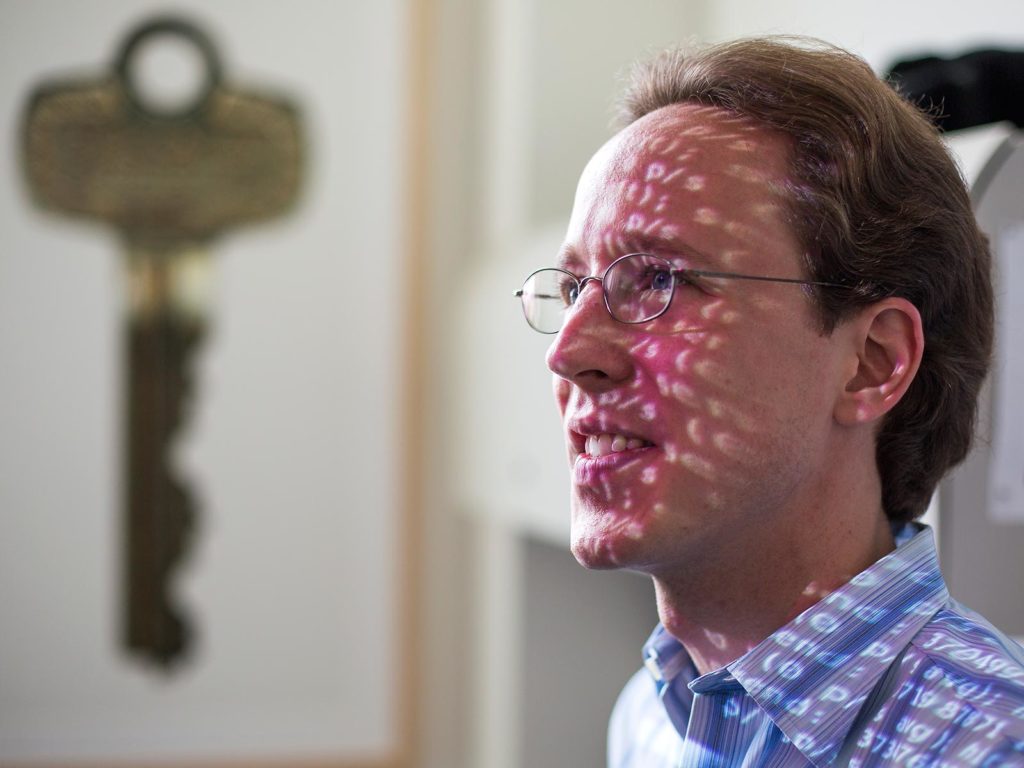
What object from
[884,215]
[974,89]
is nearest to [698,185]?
[884,215]

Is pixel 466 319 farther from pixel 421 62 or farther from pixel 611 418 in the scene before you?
pixel 611 418

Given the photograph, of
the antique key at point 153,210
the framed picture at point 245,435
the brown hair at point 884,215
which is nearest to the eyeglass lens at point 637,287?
the brown hair at point 884,215

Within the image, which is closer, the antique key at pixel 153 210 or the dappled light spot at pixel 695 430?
the dappled light spot at pixel 695 430

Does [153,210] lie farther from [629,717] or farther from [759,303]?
[759,303]

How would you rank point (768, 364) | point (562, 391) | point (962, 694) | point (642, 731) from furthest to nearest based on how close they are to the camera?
point (642, 731), point (562, 391), point (768, 364), point (962, 694)

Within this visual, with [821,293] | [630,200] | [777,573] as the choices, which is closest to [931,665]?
[777,573]

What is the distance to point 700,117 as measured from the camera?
82 centimetres

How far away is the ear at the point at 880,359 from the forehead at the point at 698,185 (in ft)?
0.29

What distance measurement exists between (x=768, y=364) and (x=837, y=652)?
202 millimetres

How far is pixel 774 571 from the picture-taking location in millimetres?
790

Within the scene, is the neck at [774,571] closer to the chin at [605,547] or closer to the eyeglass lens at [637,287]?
the chin at [605,547]

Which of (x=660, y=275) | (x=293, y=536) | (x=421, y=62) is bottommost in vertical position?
(x=293, y=536)

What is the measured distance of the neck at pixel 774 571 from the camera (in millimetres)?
787

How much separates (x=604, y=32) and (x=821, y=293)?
158cm
